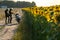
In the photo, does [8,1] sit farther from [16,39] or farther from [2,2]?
[16,39]

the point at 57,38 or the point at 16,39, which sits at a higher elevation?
the point at 57,38

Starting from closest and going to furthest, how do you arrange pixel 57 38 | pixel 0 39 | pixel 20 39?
pixel 57 38
pixel 20 39
pixel 0 39

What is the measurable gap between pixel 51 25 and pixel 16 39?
9.71 metres

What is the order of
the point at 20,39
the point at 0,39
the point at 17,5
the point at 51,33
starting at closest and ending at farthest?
the point at 51,33, the point at 20,39, the point at 0,39, the point at 17,5

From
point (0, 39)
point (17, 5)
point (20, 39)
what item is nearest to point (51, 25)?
point (20, 39)

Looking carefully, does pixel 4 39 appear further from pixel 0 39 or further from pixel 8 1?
pixel 8 1

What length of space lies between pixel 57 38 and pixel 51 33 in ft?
1.42

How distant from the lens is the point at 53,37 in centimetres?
563

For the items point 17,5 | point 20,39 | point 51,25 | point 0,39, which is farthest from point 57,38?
point 17,5

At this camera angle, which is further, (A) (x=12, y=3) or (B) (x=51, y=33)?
(A) (x=12, y=3)

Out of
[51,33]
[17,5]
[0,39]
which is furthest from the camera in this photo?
[17,5]

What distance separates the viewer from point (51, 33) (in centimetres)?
585

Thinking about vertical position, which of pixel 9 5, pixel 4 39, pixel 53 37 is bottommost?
pixel 9 5

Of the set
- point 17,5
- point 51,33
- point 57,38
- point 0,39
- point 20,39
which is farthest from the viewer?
point 17,5
